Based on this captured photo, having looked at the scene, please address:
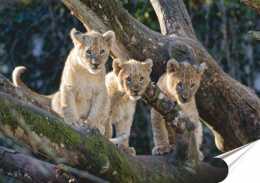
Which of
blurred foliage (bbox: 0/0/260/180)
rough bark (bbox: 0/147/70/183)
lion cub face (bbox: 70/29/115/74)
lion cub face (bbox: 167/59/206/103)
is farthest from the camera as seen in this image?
blurred foliage (bbox: 0/0/260/180)

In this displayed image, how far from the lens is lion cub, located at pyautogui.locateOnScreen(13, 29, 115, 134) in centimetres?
518

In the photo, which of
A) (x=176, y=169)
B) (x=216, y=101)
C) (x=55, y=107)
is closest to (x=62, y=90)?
(x=55, y=107)

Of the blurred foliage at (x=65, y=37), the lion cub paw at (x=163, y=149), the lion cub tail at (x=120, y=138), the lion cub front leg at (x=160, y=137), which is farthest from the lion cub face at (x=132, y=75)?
A: the blurred foliage at (x=65, y=37)

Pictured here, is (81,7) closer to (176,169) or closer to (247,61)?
(176,169)

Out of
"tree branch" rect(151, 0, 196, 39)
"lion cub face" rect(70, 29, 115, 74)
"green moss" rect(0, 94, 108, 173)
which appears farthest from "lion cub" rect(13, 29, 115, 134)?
"tree branch" rect(151, 0, 196, 39)

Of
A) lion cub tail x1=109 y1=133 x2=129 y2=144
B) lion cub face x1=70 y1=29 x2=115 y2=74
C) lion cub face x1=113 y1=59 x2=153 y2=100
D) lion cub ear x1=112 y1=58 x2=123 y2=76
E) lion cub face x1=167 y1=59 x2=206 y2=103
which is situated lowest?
lion cub tail x1=109 y1=133 x2=129 y2=144

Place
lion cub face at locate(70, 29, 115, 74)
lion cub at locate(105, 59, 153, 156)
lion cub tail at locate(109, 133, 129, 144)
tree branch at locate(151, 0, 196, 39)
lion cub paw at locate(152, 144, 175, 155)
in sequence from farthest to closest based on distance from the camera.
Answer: tree branch at locate(151, 0, 196, 39)
lion cub paw at locate(152, 144, 175, 155)
lion cub tail at locate(109, 133, 129, 144)
lion cub at locate(105, 59, 153, 156)
lion cub face at locate(70, 29, 115, 74)

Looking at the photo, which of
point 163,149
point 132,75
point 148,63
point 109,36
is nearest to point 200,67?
point 148,63

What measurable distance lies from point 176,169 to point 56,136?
5.57ft

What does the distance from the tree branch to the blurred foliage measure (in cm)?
157

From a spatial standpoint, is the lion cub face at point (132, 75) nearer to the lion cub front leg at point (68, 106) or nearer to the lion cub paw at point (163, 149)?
the lion cub front leg at point (68, 106)

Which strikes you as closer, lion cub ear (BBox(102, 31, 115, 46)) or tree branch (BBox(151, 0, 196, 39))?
lion cub ear (BBox(102, 31, 115, 46))

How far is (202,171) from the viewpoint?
16.7 ft

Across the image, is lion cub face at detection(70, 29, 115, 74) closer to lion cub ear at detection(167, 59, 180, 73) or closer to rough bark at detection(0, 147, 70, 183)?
lion cub ear at detection(167, 59, 180, 73)
